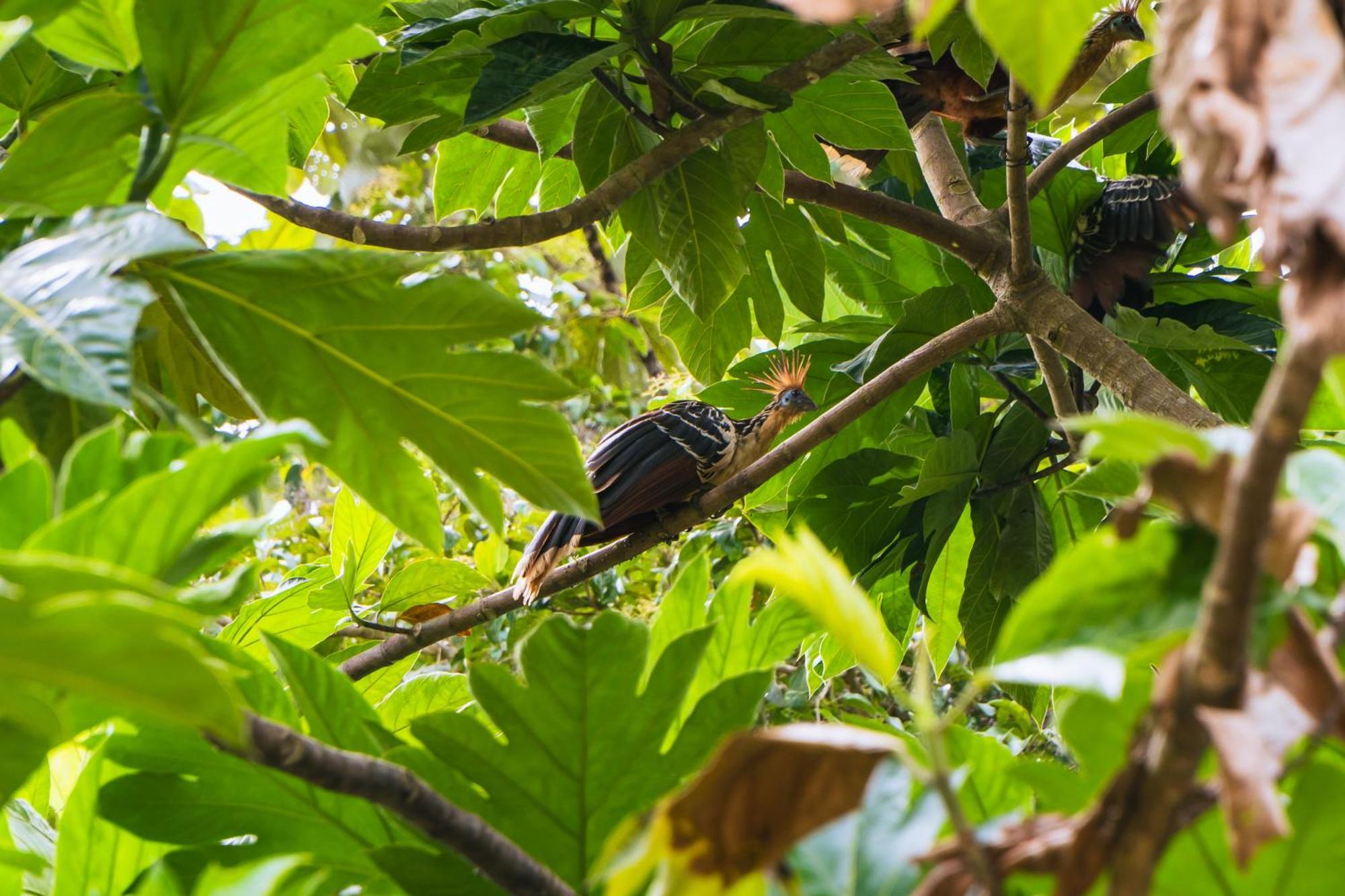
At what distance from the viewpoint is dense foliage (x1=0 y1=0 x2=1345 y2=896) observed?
1.24 ft

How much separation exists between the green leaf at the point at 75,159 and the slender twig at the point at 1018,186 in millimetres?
841

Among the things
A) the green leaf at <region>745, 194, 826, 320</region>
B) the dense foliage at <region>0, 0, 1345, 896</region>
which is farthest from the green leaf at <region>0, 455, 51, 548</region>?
the green leaf at <region>745, 194, 826, 320</region>

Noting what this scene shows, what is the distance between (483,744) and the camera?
23.8 inches

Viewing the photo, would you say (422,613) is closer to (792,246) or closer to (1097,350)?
(792,246)

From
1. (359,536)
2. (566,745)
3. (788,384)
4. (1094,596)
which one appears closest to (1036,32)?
(1094,596)

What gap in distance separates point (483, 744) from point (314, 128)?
3.78ft

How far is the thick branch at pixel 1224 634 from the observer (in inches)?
11.2

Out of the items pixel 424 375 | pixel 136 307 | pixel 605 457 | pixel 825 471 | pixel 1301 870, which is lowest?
pixel 605 457

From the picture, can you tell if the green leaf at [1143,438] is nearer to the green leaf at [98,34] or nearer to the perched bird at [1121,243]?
the green leaf at [98,34]

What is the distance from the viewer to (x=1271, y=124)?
322 mm

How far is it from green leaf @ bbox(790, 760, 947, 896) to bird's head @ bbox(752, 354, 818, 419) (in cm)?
152

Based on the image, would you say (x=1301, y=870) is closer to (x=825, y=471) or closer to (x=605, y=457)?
(x=825, y=471)

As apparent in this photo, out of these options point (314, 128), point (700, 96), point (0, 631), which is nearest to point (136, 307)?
point (0, 631)

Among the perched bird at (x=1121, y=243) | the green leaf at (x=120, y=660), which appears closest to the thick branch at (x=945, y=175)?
the perched bird at (x=1121, y=243)
